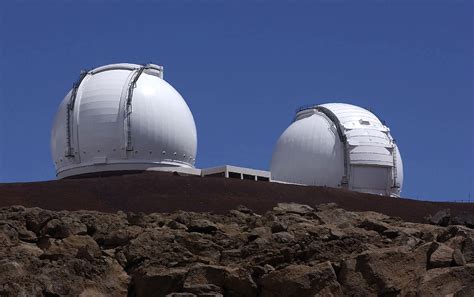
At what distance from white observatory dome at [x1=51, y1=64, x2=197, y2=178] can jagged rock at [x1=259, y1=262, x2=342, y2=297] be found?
2832cm

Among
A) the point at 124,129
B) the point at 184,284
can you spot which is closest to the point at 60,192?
the point at 124,129

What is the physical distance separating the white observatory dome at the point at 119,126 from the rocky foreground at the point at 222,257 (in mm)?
23565

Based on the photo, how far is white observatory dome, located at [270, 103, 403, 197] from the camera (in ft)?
193

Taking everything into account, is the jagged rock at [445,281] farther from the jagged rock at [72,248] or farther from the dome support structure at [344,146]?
Answer: the dome support structure at [344,146]

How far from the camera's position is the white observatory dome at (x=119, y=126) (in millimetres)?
52625

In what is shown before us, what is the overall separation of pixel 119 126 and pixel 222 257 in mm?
27006

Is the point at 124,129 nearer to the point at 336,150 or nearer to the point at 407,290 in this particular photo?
the point at 336,150

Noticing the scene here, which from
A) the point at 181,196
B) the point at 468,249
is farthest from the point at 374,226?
the point at 181,196

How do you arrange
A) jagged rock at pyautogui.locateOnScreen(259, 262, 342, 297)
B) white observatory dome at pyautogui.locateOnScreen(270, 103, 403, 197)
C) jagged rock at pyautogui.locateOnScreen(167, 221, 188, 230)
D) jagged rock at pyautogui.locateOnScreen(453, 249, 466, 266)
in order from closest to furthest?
jagged rock at pyautogui.locateOnScreen(259, 262, 342, 297)
jagged rock at pyautogui.locateOnScreen(453, 249, 466, 266)
jagged rock at pyautogui.locateOnScreen(167, 221, 188, 230)
white observatory dome at pyautogui.locateOnScreen(270, 103, 403, 197)

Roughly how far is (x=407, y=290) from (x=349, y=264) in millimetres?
1467

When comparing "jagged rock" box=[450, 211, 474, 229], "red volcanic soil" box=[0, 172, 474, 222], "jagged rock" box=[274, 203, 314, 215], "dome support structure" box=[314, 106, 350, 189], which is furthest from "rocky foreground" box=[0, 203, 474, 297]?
"dome support structure" box=[314, 106, 350, 189]

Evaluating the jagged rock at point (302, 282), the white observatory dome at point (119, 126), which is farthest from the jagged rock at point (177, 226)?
the white observatory dome at point (119, 126)

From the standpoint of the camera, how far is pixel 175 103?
55.0 m

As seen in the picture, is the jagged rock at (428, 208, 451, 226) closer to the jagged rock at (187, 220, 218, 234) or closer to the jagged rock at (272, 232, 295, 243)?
the jagged rock at (272, 232, 295, 243)
